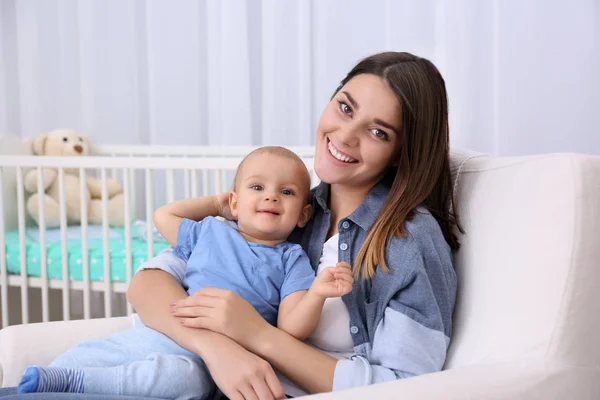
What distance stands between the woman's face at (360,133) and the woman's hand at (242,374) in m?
0.33

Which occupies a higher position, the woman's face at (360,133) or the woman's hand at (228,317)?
Result: the woman's face at (360,133)

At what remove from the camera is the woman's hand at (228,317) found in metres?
1.05

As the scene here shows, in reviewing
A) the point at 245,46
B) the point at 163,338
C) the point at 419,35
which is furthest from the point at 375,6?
the point at 163,338

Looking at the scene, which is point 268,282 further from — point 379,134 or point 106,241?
point 106,241

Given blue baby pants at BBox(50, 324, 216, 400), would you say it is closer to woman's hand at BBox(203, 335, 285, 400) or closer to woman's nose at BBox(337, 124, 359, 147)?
woman's hand at BBox(203, 335, 285, 400)

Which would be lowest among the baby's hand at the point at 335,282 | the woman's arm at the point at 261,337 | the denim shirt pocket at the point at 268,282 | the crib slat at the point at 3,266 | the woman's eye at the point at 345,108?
the crib slat at the point at 3,266

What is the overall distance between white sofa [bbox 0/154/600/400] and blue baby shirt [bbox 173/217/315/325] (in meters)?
0.28

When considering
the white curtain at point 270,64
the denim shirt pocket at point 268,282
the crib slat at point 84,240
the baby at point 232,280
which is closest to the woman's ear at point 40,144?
the white curtain at point 270,64

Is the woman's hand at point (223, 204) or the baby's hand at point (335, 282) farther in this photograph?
the woman's hand at point (223, 204)

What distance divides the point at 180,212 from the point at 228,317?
0.33 metres

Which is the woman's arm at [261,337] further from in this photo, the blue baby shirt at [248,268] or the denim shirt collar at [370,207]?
the denim shirt collar at [370,207]

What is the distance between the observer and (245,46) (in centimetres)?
286

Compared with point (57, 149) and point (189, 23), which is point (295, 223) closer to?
point (57, 149)

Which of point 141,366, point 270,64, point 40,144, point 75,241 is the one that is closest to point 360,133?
point 141,366
